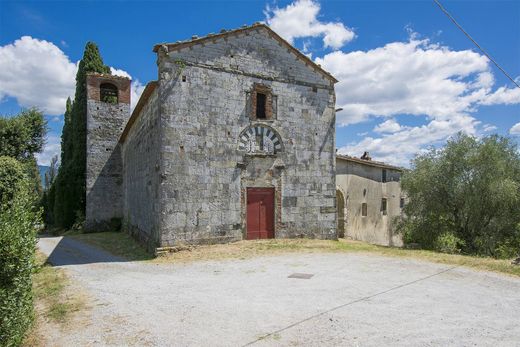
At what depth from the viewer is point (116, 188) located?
25188 mm

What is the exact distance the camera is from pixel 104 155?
25078 millimetres

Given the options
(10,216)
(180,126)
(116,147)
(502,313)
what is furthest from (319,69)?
(116,147)

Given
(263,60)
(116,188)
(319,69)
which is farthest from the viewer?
(116,188)

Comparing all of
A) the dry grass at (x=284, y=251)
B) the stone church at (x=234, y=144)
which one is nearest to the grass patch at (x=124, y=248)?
the dry grass at (x=284, y=251)

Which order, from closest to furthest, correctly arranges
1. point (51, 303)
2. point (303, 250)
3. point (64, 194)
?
point (51, 303) < point (303, 250) < point (64, 194)

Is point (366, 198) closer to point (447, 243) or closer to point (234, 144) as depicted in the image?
point (447, 243)

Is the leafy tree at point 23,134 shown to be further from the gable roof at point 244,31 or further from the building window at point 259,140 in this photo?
the building window at point 259,140

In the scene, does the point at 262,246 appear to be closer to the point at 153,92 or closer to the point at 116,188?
the point at 153,92

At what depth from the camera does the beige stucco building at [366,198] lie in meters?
22.5

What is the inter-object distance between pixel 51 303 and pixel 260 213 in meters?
8.42

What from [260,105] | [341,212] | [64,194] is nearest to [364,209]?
[341,212]

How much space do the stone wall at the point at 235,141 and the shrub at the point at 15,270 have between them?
7.05 m

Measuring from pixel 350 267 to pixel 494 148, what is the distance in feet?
26.9

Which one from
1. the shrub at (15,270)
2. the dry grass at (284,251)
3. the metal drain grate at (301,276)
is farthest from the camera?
the dry grass at (284,251)
